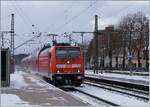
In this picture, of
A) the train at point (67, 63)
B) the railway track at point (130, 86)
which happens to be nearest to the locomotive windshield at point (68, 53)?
the train at point (67, 63)

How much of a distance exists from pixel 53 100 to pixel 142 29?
60.8m

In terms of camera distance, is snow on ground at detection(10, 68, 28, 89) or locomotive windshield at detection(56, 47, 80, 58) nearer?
snow on ground at detection(10, 68, 28, 89)

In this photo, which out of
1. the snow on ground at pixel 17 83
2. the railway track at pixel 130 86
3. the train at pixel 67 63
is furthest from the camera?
the train at pixel 67 63

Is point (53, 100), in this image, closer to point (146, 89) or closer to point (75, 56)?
point (146, 89)

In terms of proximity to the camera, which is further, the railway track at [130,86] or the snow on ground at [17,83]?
the snow on ground at [17,83]

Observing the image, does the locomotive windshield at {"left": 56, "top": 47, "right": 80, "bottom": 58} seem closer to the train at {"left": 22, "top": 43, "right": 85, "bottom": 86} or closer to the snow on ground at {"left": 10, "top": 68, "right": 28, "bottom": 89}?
the train at {"left": 22, "top": 43, "right": 85, "bottom": 86}

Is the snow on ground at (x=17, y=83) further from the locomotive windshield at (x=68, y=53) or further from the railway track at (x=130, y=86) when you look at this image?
the railway track at (x=130, y=86)

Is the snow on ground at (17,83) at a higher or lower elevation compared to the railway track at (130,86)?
higher

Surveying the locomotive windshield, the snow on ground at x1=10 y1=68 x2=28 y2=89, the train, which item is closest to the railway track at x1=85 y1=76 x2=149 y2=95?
the train

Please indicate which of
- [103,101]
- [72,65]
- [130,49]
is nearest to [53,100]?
[103,101]

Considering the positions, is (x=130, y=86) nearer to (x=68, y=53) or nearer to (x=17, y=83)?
(x=68, y=53)

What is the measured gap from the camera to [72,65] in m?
31.2

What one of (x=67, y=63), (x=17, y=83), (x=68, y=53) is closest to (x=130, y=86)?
(x=67, y=63)

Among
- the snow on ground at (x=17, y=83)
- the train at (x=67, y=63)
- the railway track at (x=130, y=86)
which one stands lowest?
the railway track at (x=130, y=86)
